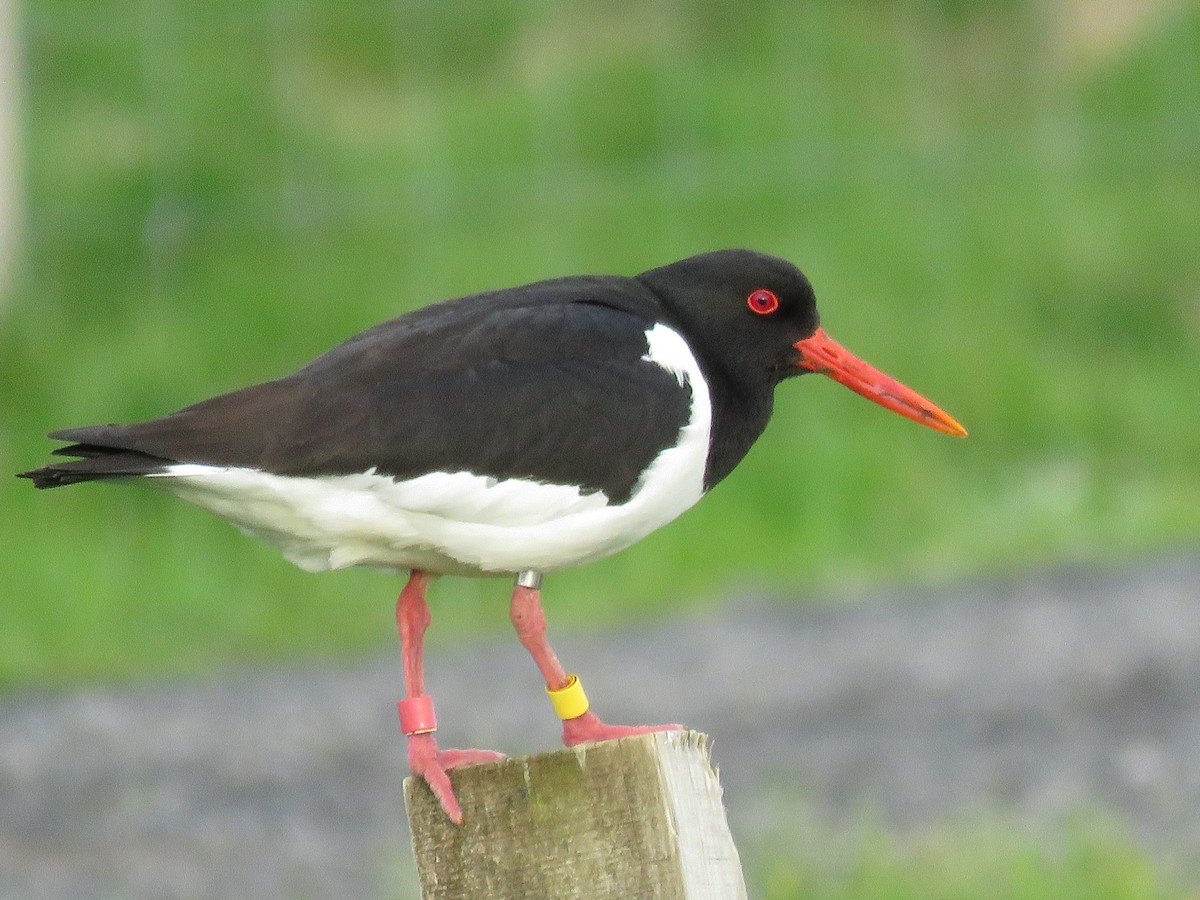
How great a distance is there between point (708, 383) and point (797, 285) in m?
Answer: 0.35

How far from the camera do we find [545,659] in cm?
414

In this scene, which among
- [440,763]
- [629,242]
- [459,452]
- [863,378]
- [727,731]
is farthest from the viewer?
[629,242]

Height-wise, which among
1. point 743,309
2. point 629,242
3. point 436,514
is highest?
point 629,242

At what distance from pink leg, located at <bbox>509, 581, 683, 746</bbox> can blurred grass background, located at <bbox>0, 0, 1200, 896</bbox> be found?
5.28 metres

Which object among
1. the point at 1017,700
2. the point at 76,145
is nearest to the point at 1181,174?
the point at 1017,700

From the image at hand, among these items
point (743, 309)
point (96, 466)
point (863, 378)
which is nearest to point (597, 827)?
point (96, 466)

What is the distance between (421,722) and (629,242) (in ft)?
28.4

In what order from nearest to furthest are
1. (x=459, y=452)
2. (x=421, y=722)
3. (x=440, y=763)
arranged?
(x=440, y=763) → (x=421, y=722) → (x=459, y=452)

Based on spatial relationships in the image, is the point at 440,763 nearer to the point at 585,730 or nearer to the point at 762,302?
the point at 585,730

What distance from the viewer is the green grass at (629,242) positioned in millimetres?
9930

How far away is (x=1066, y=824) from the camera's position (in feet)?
23.2

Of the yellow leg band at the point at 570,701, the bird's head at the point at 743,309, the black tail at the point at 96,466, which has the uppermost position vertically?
the bird's head at the point at 743,309

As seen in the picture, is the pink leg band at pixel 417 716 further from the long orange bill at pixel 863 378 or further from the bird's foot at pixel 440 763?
the long orange bill at pixel 863 378

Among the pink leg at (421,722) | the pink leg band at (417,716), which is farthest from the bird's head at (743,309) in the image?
the pink leg band at (417,716)
